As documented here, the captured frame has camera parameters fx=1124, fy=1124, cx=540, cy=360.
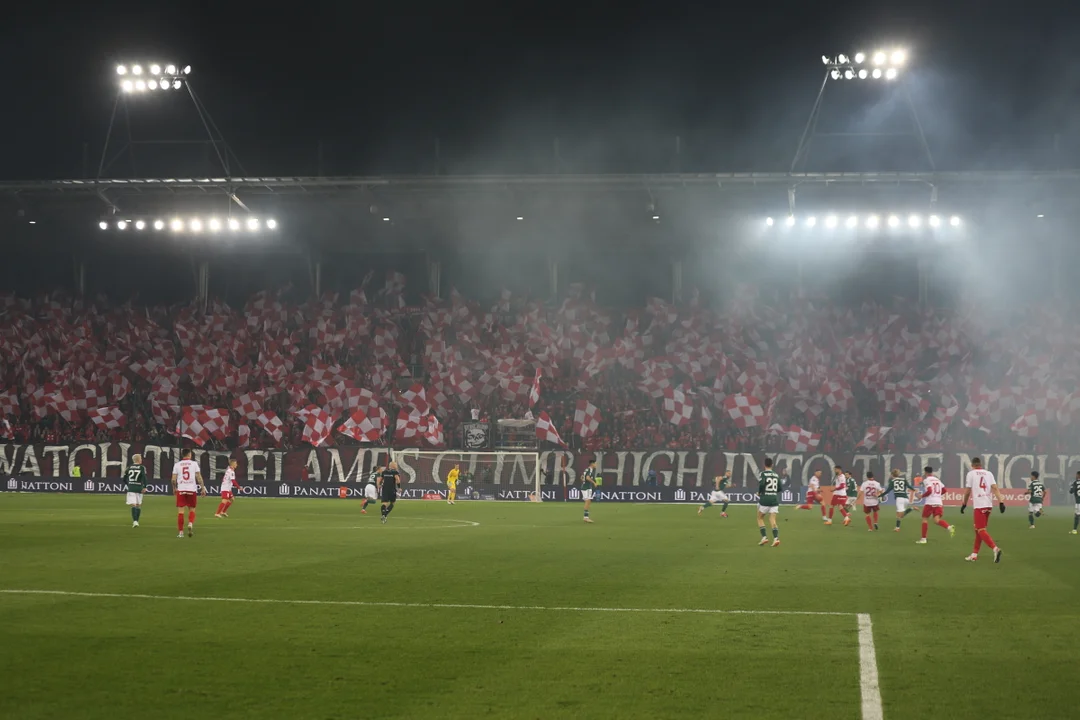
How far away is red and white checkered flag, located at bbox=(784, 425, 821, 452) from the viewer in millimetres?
57156

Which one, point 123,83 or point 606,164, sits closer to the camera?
point 123,83

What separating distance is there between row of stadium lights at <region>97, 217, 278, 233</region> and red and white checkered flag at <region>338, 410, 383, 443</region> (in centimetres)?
1088

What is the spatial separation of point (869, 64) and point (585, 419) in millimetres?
22420

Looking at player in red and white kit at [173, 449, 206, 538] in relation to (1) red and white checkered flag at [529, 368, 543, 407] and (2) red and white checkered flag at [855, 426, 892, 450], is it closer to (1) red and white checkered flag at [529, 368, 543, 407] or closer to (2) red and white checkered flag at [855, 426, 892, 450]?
(1) red and white checkered flag at [529, 368, 543, 407]

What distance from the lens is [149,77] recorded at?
5256cm

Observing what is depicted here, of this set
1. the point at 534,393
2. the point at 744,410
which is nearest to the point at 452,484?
the point at 534,393

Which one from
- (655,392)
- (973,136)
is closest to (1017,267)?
(973,136)

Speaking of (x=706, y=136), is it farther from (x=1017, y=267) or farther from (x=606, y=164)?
(x=1017, y=267)

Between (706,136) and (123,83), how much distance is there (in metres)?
29.0

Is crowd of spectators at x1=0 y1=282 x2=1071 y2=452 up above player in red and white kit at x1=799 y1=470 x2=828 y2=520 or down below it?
above

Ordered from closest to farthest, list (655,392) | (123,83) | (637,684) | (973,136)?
(637,684)
(123,83)
(973,136)
(655,392)

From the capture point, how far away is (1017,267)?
66312mm

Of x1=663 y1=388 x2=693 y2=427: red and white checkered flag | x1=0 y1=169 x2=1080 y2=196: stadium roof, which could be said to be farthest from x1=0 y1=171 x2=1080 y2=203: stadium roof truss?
x1=663 y1=388 x2=693 y2=427: red and white checkered flag

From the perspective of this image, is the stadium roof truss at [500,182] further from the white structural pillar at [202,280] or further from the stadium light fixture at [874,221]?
the white structural pillar at [202,280]
